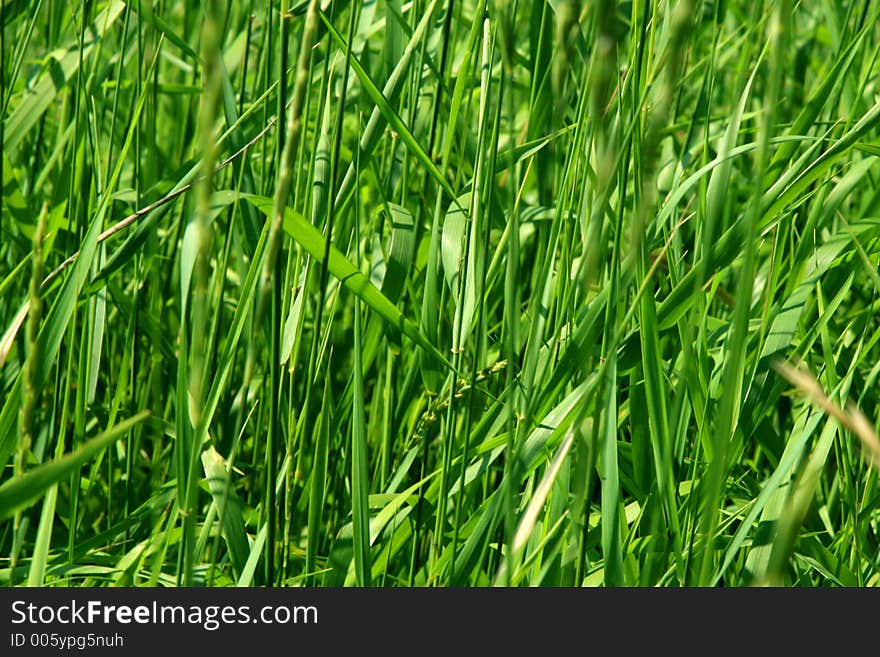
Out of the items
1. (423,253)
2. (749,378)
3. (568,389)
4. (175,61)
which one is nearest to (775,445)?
(749,378)

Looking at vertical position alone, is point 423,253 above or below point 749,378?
above

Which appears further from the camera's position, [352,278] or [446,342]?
[446,342]

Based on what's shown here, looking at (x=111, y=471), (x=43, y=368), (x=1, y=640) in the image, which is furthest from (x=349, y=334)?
(x=1, y=640)

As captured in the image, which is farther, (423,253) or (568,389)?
(423,253)

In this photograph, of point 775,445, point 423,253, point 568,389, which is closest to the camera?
point 568,389

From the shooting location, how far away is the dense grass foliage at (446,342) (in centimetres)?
67

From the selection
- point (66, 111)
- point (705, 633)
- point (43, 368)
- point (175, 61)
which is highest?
point (175, 61)

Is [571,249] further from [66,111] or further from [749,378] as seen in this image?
[66,111]

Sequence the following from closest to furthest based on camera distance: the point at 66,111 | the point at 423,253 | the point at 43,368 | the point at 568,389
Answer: the point at 43,368
the point at 568,389
the point at 423,253
the point at 66,111

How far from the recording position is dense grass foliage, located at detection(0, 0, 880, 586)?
67 centimetres

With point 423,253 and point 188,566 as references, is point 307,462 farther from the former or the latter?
point 188,566

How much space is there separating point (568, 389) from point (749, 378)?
7.1 inches

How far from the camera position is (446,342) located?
1.09m

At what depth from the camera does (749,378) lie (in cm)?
90
